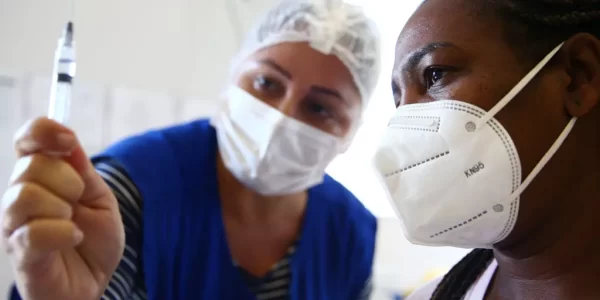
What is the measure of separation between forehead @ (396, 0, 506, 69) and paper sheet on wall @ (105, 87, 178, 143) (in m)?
1.24

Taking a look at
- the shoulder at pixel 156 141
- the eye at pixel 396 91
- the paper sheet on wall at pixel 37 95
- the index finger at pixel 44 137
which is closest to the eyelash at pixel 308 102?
the shoulder at pixel 156 141

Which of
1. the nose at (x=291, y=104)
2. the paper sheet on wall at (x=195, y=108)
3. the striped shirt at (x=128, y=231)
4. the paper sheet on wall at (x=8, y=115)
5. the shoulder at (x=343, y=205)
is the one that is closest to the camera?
the striped shirt at (x=128, y=231)

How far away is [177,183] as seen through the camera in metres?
1.01

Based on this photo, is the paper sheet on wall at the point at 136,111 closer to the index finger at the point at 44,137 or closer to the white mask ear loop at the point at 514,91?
the index finger at the point at 44,137

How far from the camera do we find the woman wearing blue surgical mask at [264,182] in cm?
94

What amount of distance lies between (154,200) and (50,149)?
45 centimetres

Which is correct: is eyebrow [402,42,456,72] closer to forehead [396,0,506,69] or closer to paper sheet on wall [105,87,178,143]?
forehead [396,0,506,69]

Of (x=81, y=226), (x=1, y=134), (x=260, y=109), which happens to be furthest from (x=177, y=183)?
(x=1, y=134)

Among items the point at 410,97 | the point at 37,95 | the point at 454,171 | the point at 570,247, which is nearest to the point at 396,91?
the point at 410,97

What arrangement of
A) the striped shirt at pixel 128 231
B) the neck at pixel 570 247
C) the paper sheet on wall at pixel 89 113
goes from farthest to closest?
1. the paper sheet on wall at pixel 89 113
2. the striped shirt at pixel 128 231
3. the neck at pixel 570 247

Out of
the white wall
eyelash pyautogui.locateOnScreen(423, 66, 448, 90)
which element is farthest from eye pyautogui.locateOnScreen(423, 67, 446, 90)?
the white wall

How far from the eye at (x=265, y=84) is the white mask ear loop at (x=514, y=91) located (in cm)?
54

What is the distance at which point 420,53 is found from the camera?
666 mm

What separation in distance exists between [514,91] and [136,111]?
1.41 meters
